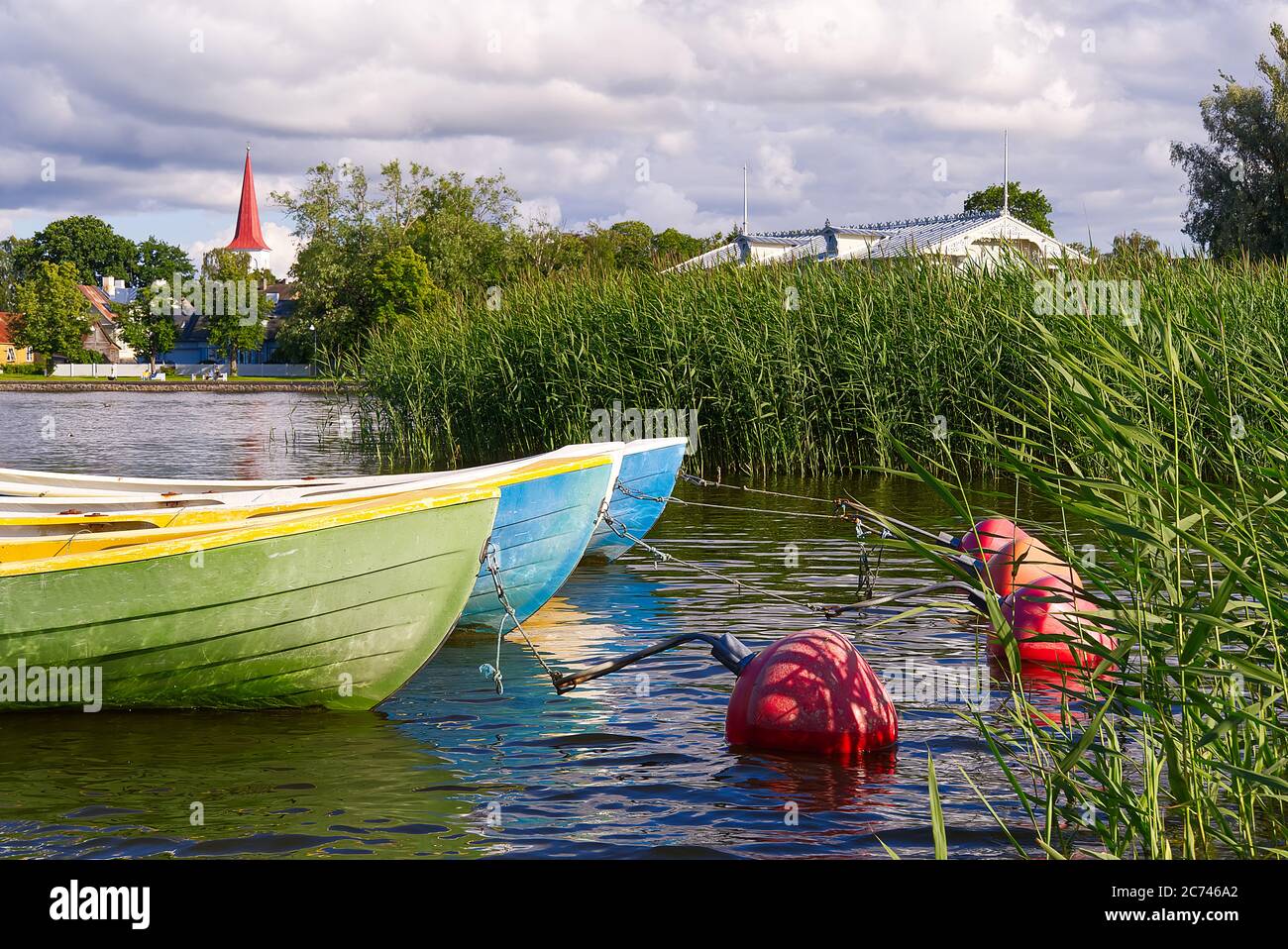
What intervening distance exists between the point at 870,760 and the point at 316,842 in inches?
97.8

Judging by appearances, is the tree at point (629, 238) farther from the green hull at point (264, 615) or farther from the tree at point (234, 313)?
the green hull at point (264, 615)

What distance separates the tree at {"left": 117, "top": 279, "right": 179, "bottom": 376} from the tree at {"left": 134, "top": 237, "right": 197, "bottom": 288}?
2509 cm

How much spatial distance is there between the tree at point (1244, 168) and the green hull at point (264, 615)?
42024 millimetres

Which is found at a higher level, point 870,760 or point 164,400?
point 164,400

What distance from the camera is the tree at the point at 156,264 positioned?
11869cm

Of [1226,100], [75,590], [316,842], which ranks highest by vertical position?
[1226,100]

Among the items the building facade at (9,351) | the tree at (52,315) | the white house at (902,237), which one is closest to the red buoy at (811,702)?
the white house at (902,237)

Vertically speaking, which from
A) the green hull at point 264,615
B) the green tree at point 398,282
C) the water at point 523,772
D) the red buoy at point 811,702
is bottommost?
the water at point 523,772

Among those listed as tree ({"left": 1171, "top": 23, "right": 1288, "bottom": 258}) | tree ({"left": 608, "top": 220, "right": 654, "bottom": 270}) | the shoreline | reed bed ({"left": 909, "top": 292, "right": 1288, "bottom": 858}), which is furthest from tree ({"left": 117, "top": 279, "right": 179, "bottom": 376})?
reed bed ({"left": 909, "top": 292, "right": 1288, "bottom": 858})

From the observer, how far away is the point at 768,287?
1836 centimetres

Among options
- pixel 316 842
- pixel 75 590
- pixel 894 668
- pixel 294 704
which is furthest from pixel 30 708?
pixel 894 668
